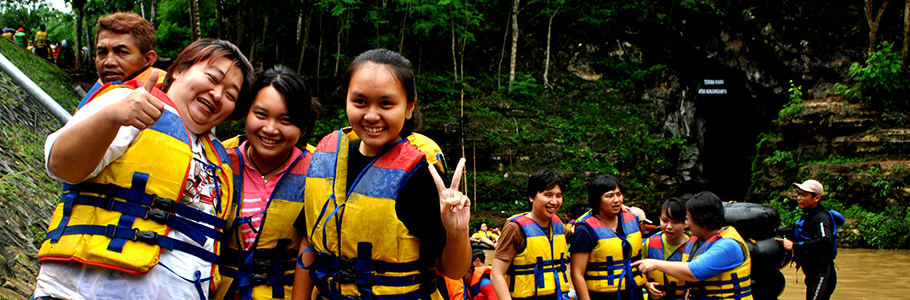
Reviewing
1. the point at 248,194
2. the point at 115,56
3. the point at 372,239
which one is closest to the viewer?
the point at 372,239

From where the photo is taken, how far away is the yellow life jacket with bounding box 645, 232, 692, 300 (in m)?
4.55

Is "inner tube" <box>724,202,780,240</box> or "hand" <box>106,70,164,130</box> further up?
"hand" <box>106,70,164,130</box>

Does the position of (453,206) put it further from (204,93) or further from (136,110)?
(204,93)

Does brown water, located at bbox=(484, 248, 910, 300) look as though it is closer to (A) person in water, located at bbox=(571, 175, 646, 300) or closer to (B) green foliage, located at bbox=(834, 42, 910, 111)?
(A) person in water, located at bbox=(571, 175, 646, 300)

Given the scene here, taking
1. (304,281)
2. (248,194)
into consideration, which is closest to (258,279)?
(304,281)

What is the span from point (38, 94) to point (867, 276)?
42.0ft

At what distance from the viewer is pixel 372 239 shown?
1884 mm

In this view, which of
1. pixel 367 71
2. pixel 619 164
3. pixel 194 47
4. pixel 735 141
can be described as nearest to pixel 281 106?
pixel 194 47

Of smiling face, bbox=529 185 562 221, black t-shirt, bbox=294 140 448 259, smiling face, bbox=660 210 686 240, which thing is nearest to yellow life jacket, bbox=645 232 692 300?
smiling face, bbox=660 210 686 240

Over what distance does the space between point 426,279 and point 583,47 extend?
21.9 m

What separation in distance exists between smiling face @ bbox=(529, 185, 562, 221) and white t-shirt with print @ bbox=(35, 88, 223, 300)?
2800 mm

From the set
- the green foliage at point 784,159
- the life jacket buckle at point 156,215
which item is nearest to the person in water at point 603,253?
the life jacket buckle at point 156,215

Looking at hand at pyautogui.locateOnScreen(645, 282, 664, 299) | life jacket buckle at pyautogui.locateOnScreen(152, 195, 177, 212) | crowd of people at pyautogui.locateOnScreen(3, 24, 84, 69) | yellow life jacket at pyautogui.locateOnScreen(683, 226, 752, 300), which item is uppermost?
crowd of people at pyautogui.locateOnScreen(3, 24, 84, 69)

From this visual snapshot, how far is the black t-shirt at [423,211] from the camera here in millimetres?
1905
